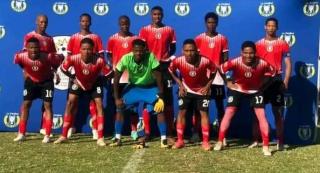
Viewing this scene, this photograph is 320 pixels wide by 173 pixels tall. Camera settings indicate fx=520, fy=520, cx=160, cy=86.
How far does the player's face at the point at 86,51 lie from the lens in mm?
7402

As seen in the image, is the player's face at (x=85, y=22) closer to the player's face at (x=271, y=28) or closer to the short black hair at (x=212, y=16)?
the short black hair at (x=212, y=16)

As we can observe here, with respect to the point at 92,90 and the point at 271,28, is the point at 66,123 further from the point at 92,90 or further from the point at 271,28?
the point at 271,28

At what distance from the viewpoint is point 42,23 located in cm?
787

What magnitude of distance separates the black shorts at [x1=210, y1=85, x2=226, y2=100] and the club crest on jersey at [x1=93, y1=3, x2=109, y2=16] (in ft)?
7.10

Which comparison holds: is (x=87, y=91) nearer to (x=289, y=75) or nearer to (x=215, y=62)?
(x=215, y=62)

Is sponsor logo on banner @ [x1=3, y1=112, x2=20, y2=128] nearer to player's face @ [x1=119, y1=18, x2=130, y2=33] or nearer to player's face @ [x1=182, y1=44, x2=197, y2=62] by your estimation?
player's face @ [x1=119, y1=18, x2=130, y2=33]

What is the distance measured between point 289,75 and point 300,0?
48.2 inches

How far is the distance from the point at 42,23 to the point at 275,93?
3.62 meters

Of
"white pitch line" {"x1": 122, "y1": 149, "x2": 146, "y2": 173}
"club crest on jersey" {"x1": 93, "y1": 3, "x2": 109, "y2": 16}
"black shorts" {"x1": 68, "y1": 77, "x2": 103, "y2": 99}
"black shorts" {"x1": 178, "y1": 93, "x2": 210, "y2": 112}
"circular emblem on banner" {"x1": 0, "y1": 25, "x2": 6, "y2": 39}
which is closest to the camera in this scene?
"white pitch line" {"x1": 122, "y1": 149, "x2": 146, "y2": 173}

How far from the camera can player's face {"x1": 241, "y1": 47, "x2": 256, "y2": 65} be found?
7.00 meters

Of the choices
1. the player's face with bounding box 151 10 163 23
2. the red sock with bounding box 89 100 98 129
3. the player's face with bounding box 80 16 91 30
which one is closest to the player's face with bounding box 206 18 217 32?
the player's face with bounding box 151 10 163 23

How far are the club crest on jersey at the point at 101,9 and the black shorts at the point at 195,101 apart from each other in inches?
82.1

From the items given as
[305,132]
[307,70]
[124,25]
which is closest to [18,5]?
[124,25]

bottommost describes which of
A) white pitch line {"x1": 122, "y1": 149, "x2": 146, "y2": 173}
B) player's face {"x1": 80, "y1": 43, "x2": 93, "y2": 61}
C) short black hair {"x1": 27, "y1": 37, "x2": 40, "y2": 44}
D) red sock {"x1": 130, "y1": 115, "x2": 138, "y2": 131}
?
white pitch line {"x1": 122, "y1": 149, "x2": 146, "y2": 173}
